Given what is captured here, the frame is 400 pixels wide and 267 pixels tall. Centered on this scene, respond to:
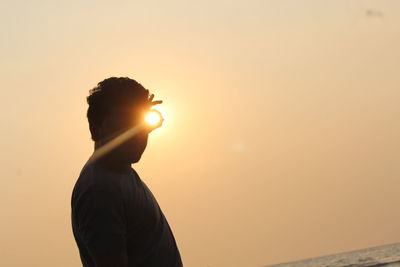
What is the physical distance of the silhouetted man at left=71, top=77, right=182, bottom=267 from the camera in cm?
218

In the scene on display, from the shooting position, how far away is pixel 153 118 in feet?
8.13

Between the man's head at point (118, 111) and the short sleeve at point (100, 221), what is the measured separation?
0.25 meters

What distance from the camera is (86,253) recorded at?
239cm

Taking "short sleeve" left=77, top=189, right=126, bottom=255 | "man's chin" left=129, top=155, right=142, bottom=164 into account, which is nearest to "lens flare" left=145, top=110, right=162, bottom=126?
"man's chin" left=129, top=155, right=142, bottom=164

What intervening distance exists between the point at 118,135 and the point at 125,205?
0.31 m

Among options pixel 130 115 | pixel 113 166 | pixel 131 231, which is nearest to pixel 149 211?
pixel 131 231

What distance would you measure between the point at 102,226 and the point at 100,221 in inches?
0.9

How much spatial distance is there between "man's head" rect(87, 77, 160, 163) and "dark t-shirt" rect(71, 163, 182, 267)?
15 centimetres

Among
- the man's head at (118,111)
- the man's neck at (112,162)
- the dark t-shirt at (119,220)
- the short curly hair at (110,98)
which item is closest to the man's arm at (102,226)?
the dark t-shirt at (119,220)

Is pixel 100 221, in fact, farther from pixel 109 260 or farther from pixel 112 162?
pixel 112 162

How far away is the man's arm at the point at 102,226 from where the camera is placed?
7.11 feet

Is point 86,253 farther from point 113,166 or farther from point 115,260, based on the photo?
point 113,166

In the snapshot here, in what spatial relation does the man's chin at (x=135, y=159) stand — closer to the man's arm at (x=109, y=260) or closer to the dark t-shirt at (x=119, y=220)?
the dark t-shirt at (x=119, y=220)

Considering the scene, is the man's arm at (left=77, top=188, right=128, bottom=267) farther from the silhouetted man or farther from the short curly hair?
the short curly hair
